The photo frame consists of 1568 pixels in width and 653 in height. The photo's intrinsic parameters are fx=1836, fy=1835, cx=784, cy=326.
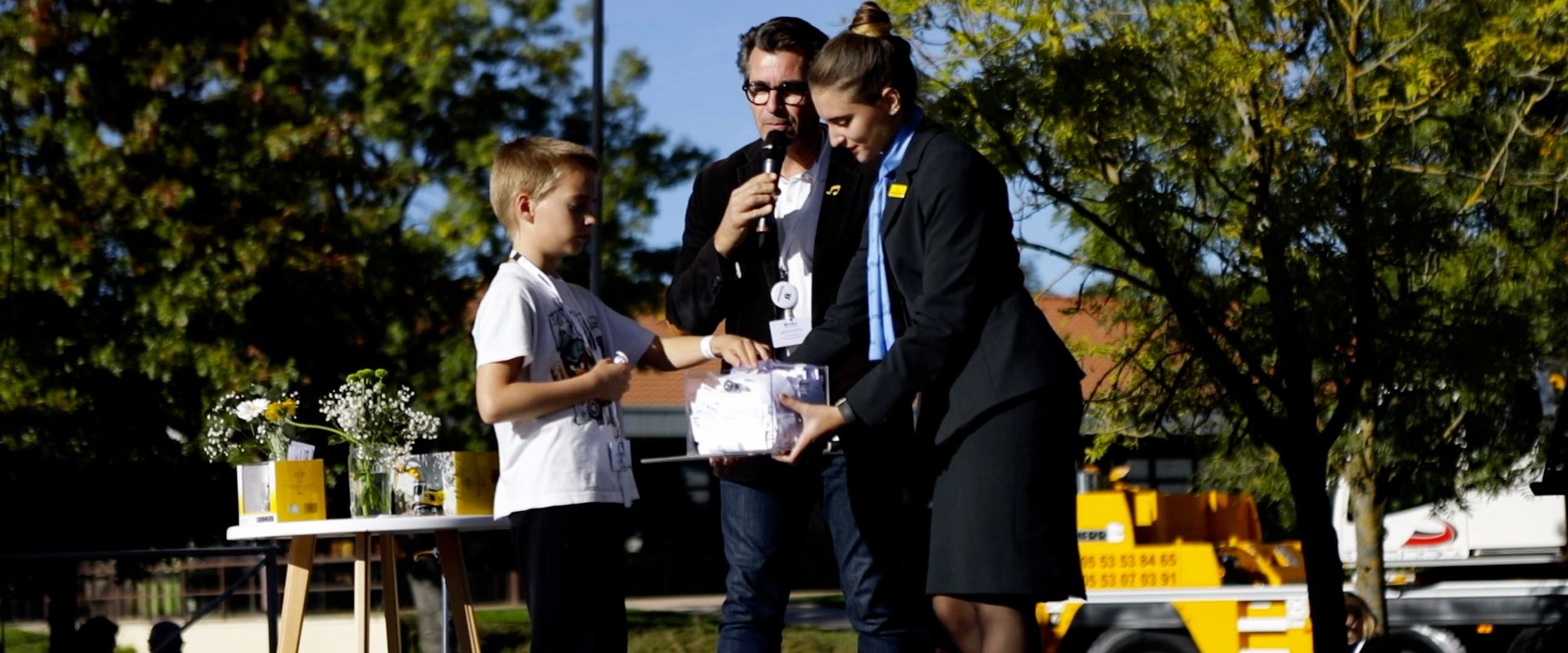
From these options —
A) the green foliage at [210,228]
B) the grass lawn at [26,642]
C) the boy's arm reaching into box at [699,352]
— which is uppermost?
the green foliage at [210,228]

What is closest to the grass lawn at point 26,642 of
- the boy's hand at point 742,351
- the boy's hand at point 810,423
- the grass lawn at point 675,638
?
the boy's hand at point 742,351

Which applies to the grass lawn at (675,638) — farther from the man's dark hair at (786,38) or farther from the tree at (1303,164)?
the man's dark hair at (786,38)

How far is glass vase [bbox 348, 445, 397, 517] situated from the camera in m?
5.52

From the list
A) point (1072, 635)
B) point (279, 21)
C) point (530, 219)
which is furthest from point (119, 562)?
point (279, 21)

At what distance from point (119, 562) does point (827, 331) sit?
570cm

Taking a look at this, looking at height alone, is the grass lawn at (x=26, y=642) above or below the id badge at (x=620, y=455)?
below

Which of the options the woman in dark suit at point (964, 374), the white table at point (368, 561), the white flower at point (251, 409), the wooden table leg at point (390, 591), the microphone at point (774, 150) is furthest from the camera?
the wooden table leg at point (390, 591)

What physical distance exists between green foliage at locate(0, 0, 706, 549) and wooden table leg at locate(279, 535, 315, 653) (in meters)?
10.5

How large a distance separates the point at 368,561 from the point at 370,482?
17.9 inches

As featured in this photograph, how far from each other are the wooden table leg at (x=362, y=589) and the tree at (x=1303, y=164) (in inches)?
208

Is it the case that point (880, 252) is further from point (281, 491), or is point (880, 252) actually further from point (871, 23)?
point (281, 491)

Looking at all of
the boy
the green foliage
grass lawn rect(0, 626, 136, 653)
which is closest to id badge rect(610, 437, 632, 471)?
the boy

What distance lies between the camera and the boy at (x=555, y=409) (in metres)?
4.11

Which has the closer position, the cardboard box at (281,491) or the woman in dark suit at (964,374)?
the woman in dark suit at (964,374)
